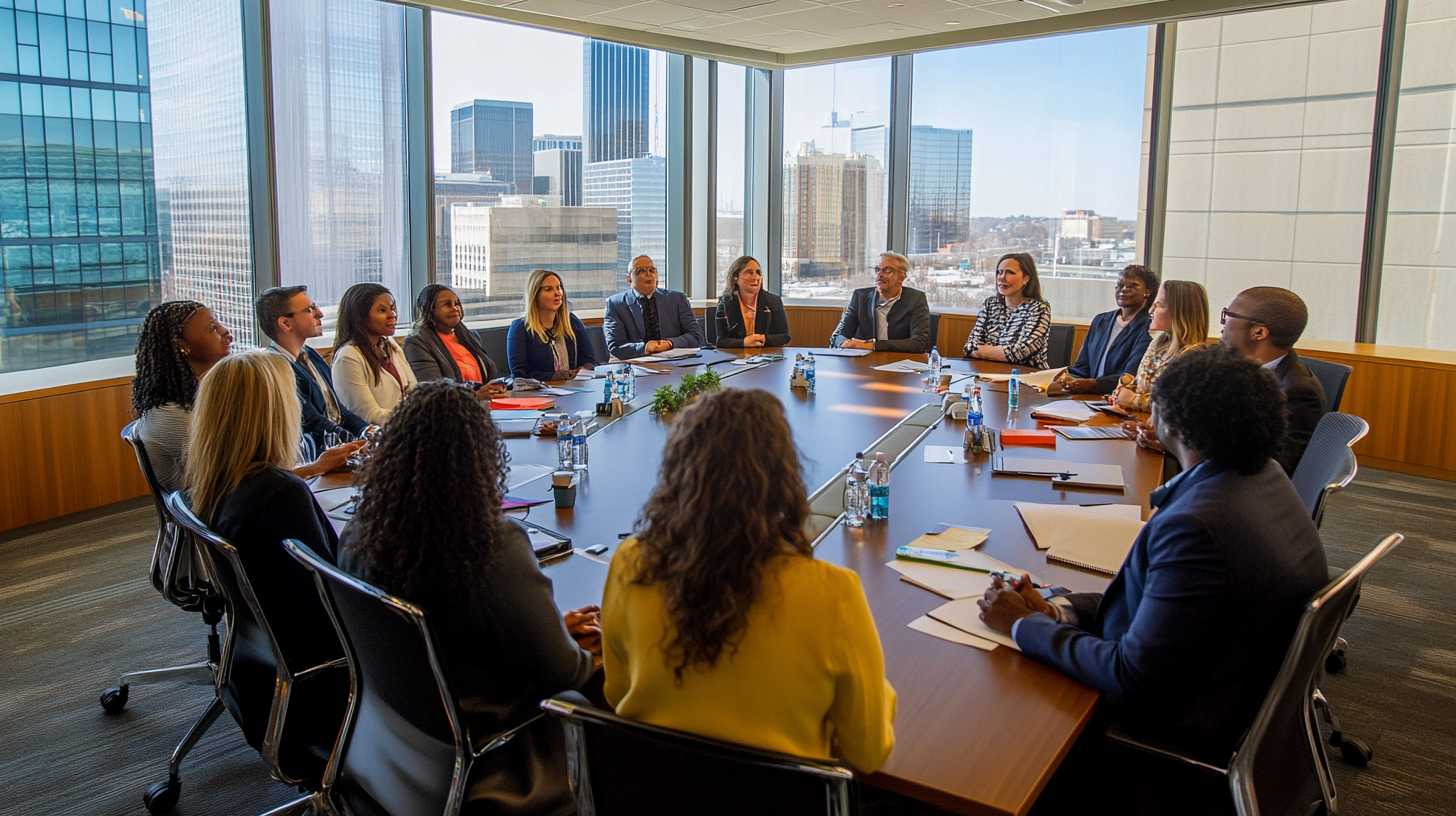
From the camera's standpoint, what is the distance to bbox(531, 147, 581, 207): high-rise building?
810 centimetres

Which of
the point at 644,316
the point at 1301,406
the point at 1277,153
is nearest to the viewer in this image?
the point at 1301,406

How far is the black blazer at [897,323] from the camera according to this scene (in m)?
6.49

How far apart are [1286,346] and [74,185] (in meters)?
6.22

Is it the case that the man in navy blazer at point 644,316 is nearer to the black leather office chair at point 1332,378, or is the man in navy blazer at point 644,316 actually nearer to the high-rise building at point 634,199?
the high-rise building at point 634,199

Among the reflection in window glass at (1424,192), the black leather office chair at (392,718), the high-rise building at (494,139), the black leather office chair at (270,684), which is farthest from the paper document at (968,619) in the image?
the reflection in window glass at (1424,192)

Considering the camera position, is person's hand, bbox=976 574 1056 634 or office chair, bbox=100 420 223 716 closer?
A: person's hand, bbox=976 574 1056 634

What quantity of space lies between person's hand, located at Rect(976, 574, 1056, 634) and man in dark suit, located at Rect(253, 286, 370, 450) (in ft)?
9.69

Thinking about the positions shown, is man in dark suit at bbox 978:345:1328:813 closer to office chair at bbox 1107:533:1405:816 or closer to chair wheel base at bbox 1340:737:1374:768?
office chair at bbox 1107:533:1405:816

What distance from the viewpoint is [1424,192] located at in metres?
6.71

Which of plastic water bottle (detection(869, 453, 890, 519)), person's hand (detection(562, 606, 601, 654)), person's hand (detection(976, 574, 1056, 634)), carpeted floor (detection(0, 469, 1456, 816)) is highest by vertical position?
plastic water bottle (detection(869, 453, 890, 519))

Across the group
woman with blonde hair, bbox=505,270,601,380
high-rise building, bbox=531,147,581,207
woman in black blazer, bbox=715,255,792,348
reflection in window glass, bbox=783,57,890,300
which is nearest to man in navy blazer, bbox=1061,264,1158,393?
woman in black blazer, bbox=715,255,792,348

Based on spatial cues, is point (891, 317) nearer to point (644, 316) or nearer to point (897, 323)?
point (897, 323)

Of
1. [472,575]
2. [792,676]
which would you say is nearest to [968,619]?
[792,676]

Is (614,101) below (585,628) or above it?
above
